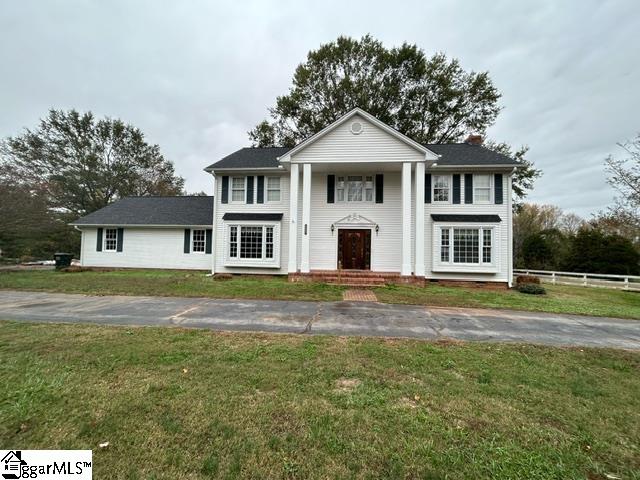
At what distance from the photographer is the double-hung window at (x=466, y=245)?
572 inches

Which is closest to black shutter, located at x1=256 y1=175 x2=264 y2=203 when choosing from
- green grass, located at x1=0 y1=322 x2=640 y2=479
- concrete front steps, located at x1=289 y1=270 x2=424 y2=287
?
concrete front steps, located at x1=289 y1=270 x2=424 y2=287

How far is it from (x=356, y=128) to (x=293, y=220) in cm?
564

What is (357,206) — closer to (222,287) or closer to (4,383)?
(222,287)

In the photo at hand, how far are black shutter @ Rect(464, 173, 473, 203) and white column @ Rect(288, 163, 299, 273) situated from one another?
8.85 m

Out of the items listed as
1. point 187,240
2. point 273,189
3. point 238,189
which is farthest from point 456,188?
point 187,240

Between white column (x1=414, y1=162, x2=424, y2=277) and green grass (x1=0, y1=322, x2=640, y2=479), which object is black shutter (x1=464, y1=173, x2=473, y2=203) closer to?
white column (x1=414, y1=162, x2=424, y2=277)

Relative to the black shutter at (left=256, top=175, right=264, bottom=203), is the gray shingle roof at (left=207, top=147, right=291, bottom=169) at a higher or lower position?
higher

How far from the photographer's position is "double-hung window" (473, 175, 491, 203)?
15.0 m

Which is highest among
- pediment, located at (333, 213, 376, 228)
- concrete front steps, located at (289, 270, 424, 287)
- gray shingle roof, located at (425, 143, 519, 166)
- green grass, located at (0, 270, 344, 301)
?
gray shingle roof, located at (425, 143, 519, 166)

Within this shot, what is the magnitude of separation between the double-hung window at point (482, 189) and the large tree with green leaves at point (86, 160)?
34704mm

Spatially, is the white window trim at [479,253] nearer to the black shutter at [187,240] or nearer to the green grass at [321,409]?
the green grass at [321,409]

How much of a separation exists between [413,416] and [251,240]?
13782 millimetres

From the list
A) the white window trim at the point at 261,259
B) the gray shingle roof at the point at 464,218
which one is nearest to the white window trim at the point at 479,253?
the gray shingle roof at the point at 464,218

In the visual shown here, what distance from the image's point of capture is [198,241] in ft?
59.6
